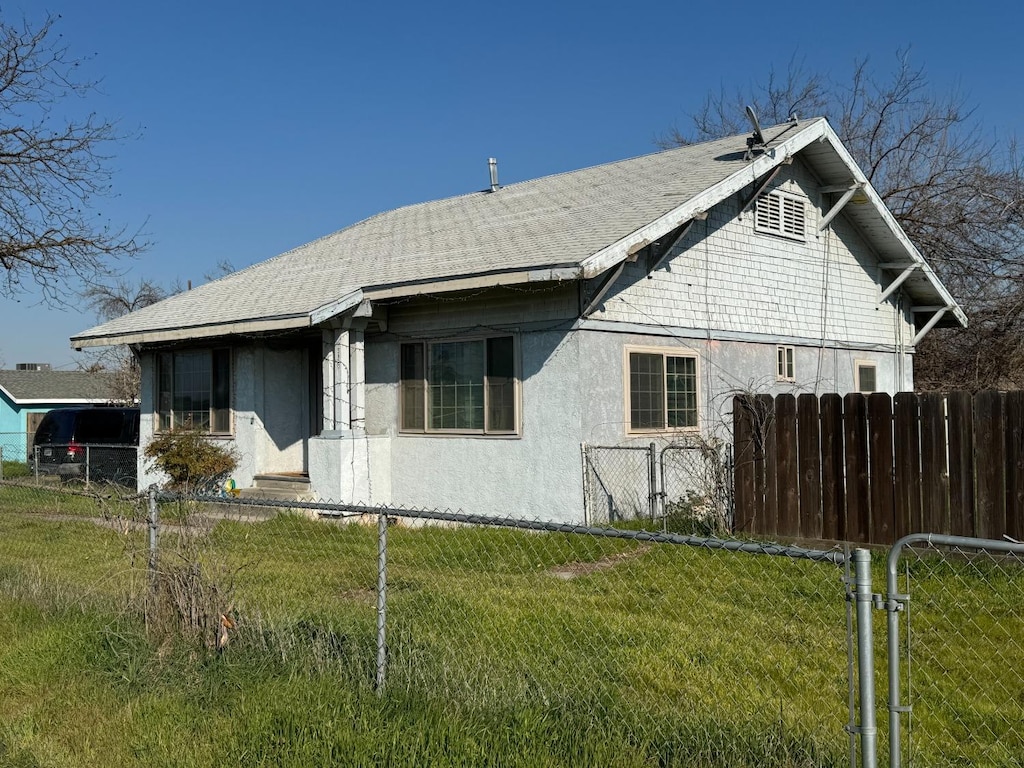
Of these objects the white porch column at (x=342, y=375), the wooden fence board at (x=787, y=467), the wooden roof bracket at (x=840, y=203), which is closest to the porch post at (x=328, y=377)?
the white porch column at (x=342, y=375)

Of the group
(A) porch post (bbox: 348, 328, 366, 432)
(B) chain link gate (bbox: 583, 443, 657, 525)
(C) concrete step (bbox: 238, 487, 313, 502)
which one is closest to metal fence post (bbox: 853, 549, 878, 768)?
(B) chain link gate (bbox: 583, 443, 657, 525)

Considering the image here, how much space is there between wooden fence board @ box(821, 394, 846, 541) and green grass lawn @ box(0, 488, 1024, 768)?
147 centimetres

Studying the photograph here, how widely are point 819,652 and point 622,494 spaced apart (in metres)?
6.02

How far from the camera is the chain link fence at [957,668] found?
12.4 ft

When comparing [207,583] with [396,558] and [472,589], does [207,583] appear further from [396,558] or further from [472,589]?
[396,558]

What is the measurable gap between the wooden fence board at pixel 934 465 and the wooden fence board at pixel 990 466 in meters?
0.30

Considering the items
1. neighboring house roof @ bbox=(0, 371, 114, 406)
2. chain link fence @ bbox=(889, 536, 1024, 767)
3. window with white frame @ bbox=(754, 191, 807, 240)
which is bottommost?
chain link fence @ bbox=(889, 536, 1024, 767)

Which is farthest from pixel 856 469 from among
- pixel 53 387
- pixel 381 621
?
pixel 53 387

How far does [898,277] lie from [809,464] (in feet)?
28.3

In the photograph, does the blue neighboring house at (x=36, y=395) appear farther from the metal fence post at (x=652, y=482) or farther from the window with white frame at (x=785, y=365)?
the metal fence post at (x=652, y=482)

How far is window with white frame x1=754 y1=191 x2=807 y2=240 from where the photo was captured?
15039 mm

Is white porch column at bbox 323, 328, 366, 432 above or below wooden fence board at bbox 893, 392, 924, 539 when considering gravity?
above

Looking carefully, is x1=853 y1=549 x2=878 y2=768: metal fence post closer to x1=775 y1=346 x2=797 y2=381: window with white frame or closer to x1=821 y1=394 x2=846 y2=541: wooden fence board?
x1=821 y1=394 x2=846 y2=541: wooden fence board

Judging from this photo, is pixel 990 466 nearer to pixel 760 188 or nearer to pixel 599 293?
pixel 599 293
